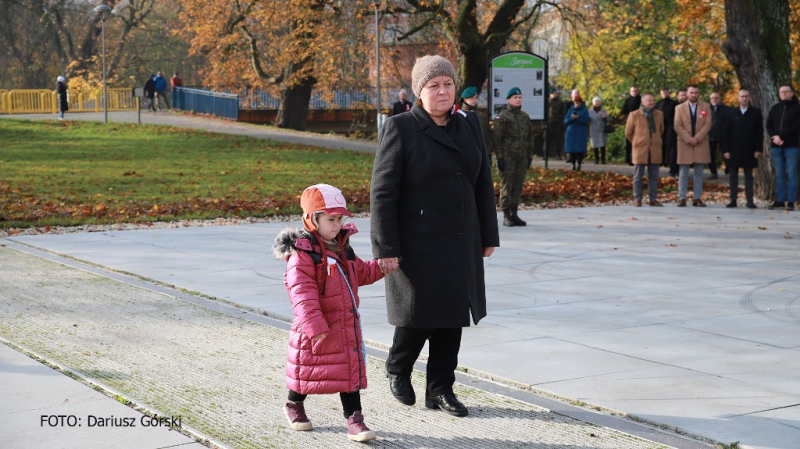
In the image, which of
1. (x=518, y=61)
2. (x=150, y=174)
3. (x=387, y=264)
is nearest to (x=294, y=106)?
(x=150, y=174)

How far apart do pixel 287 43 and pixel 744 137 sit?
22.8 meters

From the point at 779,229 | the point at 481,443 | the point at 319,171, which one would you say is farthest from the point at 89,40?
the point at 481,443

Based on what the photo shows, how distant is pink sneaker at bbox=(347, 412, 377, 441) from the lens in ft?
15.8

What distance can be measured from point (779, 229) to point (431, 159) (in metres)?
9.82

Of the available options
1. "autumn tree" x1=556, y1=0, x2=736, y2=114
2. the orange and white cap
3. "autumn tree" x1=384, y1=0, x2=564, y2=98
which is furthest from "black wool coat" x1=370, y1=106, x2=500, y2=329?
"autumn tree" x1=556, y1=0, x2=736, y2=114

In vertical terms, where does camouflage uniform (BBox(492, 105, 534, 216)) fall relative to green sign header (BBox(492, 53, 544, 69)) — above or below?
below

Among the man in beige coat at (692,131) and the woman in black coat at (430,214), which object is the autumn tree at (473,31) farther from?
the woman in black coat at (430,214)

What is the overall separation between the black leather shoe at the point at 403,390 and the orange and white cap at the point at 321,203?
1.16 m

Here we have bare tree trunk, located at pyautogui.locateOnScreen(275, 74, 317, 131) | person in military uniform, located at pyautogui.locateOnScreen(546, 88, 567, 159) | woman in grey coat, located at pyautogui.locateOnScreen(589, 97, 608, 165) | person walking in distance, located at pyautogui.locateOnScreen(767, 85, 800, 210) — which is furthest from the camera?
bare tree trunk, located at pyautogui.locateOnScreen(275, 74, 317, 131)

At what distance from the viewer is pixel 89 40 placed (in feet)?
173

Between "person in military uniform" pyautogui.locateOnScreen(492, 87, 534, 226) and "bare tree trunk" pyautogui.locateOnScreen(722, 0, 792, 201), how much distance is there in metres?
5.45

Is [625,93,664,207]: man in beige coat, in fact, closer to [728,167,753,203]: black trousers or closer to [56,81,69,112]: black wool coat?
[728,167,753,203]: black trousers

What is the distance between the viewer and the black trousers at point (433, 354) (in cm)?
547

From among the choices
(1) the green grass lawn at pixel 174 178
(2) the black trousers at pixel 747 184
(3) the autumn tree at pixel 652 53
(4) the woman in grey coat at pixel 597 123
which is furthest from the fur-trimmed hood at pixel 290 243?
(3) the autumn tree at pixel 652 53
